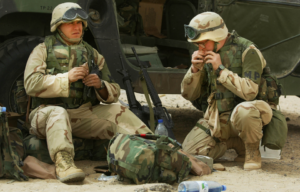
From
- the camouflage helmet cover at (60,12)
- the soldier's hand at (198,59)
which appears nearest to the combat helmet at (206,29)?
the soldier's hand at (198,59)

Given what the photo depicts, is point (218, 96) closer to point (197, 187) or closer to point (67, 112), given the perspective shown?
point (67, 112)

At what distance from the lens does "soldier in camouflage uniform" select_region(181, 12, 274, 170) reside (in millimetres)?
3969

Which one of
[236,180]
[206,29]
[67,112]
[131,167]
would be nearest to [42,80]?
[67,112]

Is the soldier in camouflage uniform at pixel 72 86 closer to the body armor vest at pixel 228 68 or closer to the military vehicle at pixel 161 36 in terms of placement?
the military vehicle at pixel 161 36

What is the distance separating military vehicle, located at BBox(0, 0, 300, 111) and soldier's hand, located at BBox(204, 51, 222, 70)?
878mm

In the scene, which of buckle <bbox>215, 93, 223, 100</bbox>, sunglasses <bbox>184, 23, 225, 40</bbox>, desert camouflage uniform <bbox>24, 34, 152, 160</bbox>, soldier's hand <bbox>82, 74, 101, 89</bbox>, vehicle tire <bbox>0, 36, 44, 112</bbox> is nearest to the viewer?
desert camouflage uniform <bbox>24, 34, 152, 160</bbox>

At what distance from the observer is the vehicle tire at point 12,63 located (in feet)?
14.1

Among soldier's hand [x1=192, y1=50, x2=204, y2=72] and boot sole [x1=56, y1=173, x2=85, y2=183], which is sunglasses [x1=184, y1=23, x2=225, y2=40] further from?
boot sole [x1=56, y1=173, x2=85, y2=183]

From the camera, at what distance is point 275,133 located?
13.3ft

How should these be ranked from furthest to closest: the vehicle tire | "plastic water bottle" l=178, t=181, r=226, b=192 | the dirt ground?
the vehicle tire, the dirt ground, "plastic water bottle" l=178, t=181, r=226, b=192

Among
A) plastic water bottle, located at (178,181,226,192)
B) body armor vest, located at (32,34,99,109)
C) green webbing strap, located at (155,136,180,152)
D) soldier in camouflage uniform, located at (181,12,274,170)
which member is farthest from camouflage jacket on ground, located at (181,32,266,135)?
plastic water bottle, located at (178,181,226,192)

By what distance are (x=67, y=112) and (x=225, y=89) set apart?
1379 mm

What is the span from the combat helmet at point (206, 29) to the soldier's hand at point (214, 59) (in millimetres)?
147

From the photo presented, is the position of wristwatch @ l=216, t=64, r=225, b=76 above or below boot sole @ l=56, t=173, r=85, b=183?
above
